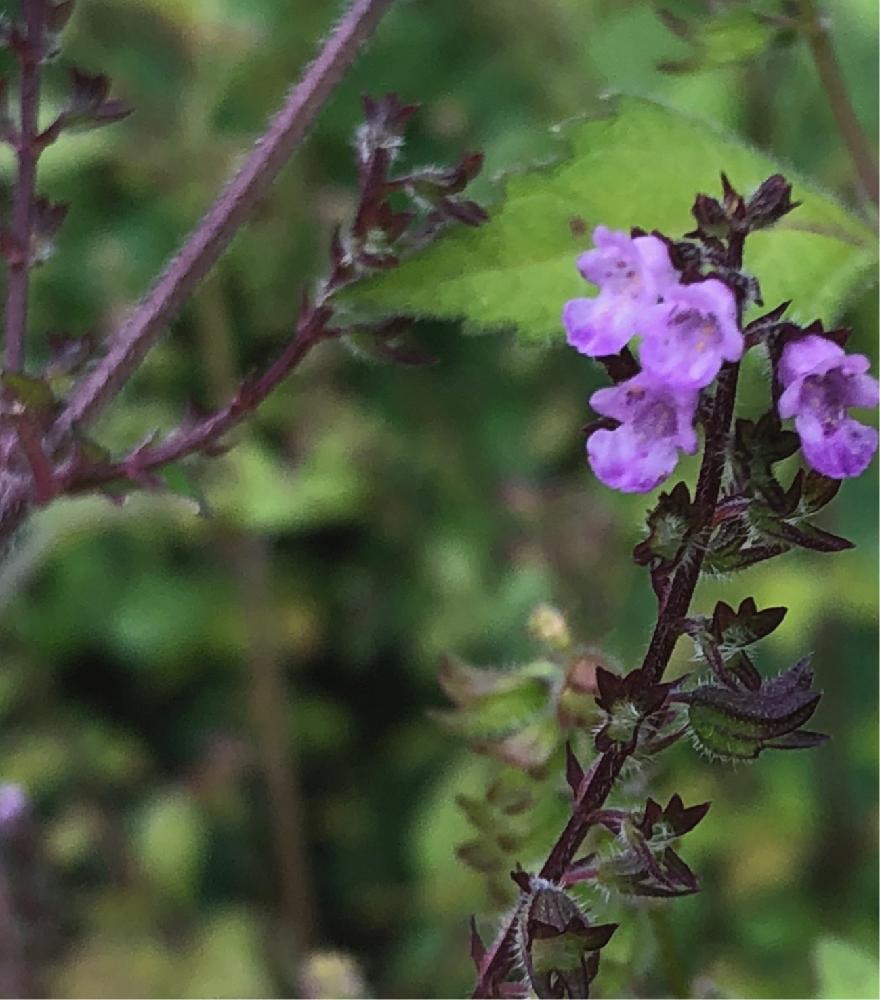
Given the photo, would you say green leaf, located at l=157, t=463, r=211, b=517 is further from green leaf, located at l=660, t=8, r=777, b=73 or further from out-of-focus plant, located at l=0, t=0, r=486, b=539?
green leaf, located at l=660, t=8, r=777, b=73

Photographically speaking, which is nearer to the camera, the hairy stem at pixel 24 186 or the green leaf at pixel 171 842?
the hairy stem at pixel 24 186

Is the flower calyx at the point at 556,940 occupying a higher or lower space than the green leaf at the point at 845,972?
higher

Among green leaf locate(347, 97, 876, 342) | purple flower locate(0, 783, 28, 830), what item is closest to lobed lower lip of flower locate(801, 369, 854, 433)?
green leaf locate(347, 97, 876, 342)

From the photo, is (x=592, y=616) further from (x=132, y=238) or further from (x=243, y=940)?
(x=132, y=238)

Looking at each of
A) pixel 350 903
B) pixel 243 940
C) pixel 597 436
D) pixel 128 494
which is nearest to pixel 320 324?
pixel 128 494

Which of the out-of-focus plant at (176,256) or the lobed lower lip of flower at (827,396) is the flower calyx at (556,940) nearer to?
the lobed lower lip of flower at (827,396)

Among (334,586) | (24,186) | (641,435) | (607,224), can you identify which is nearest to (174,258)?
(24,186)

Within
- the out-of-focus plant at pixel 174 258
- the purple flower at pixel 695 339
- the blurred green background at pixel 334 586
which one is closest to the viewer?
the purple flower at pixel 695 339

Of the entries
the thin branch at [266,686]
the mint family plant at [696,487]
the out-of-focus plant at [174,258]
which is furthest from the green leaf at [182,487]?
the thin branch at [266,686]

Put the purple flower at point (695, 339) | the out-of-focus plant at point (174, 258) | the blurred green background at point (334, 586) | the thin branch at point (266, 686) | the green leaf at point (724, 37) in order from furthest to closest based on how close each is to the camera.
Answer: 1. the thin branch at point (266, 686)
2. the blurred green background at point (334, 586)
3. the green leaf at point (724, 37)
4. the out-of-focus plant at point (174, 258)
5. the purple flower at point (695, 339)
